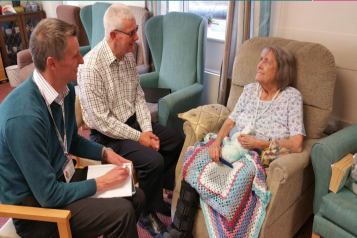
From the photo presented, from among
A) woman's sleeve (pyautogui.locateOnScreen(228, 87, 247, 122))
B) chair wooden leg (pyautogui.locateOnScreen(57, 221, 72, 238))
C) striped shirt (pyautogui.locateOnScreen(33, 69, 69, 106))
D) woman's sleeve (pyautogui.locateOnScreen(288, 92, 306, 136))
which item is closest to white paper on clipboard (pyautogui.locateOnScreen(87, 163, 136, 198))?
chair wooden leg (pyautogui.locateOnScreen(57, 221, 72, 238))

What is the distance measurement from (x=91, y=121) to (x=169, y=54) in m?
1.13

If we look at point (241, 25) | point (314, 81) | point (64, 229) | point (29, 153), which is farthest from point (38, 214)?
point (241, 25)

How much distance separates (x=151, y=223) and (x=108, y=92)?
0.86m

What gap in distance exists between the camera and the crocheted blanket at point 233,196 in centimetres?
146

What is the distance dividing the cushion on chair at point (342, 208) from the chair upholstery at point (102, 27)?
2120mm

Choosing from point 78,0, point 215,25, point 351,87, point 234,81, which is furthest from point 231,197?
point 78,0

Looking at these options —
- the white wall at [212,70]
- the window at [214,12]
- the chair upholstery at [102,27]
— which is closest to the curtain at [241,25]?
the white wall at [212,70]

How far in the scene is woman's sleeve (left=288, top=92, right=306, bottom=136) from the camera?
166cm

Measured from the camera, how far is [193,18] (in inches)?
98.0

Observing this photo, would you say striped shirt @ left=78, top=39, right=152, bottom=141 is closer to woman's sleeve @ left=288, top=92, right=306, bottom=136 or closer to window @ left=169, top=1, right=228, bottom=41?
woman's sleeve @ left=288, top=92, right=306, bottom=136

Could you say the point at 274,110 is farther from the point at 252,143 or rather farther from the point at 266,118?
the point at 252,143

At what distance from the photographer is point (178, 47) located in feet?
8.59

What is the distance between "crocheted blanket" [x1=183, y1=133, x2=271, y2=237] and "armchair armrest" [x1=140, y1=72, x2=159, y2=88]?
1318 millimetres

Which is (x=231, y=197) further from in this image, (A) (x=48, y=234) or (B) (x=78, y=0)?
(B) (x=78, y=0)
